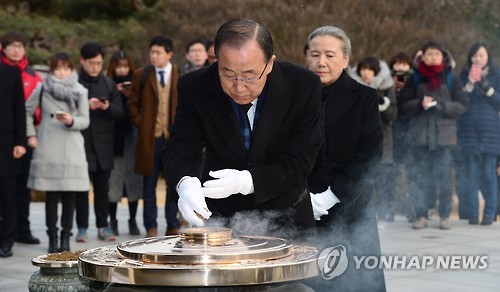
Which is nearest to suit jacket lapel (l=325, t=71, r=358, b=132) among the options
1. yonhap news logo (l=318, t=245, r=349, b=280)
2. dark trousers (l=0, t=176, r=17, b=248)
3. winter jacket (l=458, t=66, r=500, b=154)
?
yonhap news logo (l=318, t=245, r=349, b=280)

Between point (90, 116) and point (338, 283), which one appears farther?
point (90, 116)

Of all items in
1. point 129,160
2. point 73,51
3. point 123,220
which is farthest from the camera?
point 73,51

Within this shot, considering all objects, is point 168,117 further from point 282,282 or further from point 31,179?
point 282,282

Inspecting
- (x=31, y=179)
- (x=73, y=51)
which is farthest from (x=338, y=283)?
(x=73, y=51)

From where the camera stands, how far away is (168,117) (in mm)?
9719

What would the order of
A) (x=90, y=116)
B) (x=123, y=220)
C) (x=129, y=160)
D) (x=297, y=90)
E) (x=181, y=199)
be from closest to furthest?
1. (x=181, y=199)
2. (x=297, y=90)
3. (x=90, y=116)
4. (x=129, y=160)
5. (x=123, y=220)

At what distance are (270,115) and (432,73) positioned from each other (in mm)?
7179

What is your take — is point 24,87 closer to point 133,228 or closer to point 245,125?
point 133,228

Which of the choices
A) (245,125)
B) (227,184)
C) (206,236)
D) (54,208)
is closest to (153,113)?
(54,208)

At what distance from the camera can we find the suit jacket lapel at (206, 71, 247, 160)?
3.82 meters

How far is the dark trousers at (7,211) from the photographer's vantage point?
856 cm

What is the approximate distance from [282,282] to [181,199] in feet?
2.05

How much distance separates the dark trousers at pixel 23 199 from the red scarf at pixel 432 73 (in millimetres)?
4313

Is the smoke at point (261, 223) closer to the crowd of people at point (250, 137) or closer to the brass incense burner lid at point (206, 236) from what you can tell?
the crowd of people at point (250, 137)
